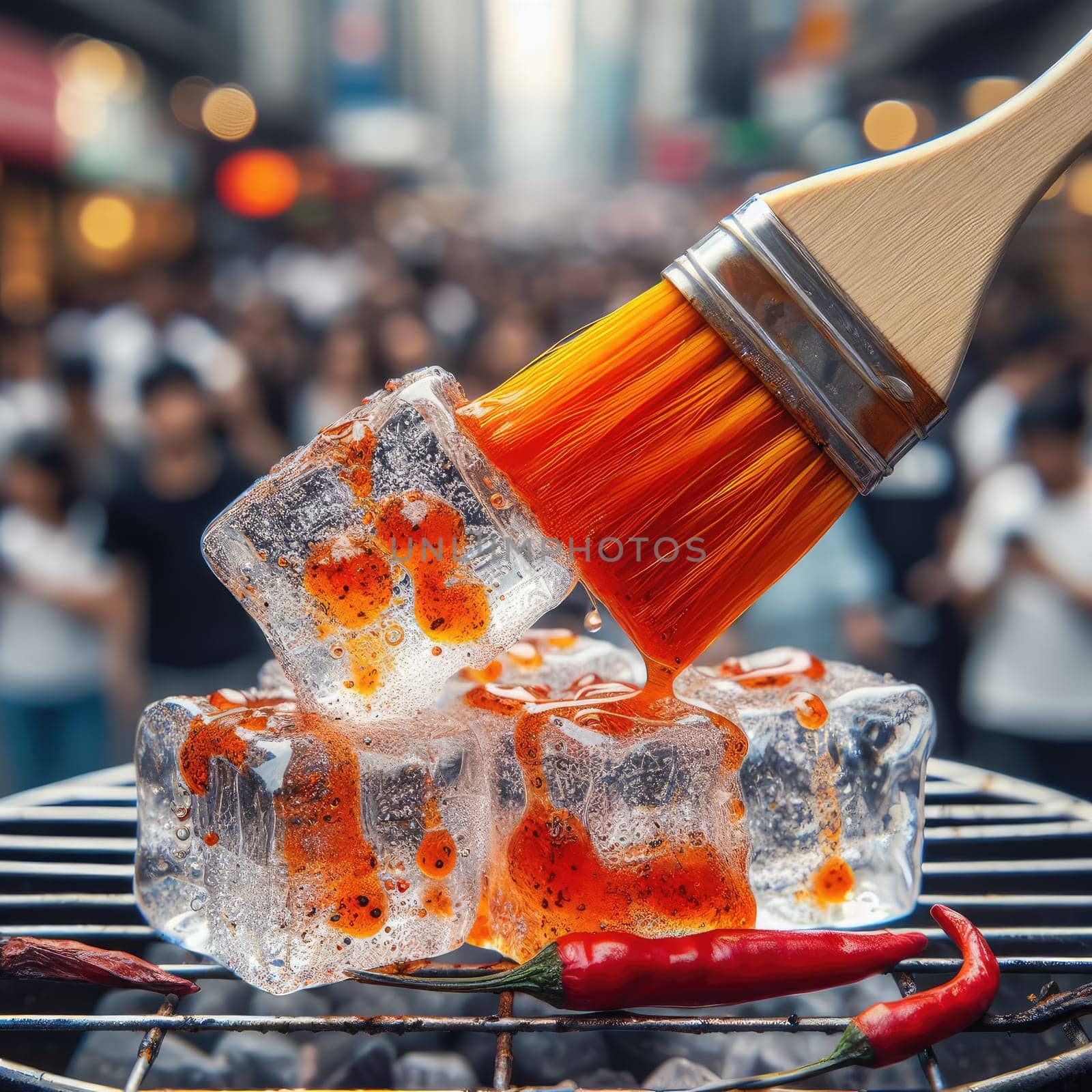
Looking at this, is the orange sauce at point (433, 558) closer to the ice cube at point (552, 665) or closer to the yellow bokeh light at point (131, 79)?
the ice cube at point (552, 665)

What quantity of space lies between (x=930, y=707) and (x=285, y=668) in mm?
988

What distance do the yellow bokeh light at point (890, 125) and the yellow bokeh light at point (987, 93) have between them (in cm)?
83

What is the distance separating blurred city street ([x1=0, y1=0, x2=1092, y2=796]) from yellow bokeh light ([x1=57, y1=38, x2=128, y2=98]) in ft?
0.17

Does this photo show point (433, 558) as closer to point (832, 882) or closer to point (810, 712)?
point (810, 712)

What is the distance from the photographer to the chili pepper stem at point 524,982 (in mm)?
1318

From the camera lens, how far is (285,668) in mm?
1470

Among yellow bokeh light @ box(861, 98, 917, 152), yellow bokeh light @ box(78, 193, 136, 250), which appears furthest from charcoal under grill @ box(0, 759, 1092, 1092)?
yellow bokeh light @ box(861, 98, 917, 152)

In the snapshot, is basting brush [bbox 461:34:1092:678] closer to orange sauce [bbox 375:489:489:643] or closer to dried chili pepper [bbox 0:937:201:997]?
orange sauce [bbox 375:489:489:643]

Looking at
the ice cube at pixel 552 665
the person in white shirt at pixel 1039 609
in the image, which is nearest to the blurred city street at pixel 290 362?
the person in white shirt at pixel 1039 609

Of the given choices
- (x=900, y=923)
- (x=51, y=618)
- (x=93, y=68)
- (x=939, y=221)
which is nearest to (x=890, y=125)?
(x=93, y=68)

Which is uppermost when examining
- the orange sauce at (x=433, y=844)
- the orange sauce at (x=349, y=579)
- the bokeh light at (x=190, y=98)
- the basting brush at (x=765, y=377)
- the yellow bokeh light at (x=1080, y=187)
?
the bokeh light at (x=190, y=98)

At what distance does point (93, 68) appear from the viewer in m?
12.4

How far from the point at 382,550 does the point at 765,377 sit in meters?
0.57

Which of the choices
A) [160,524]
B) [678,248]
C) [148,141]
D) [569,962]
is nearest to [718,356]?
[569,962]
